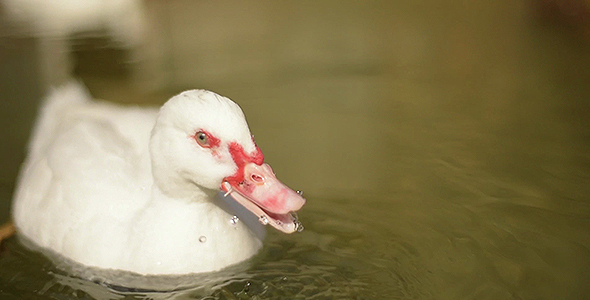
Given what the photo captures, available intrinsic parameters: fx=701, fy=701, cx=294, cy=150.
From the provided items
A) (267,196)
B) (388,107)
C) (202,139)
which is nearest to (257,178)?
(267,196)

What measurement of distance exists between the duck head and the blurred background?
39 centimetres

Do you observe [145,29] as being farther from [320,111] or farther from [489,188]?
[489,188]

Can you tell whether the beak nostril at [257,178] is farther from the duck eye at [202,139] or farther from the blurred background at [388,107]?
the blurred background at [388,107]

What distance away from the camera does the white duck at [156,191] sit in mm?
2100

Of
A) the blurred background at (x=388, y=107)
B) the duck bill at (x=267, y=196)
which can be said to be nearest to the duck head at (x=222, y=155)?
the duck bill at (x=267, y=196)

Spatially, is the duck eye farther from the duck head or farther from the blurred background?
the blurred background

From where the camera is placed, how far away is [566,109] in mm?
3836

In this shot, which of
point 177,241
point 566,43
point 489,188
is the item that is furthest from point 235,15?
point 177,241

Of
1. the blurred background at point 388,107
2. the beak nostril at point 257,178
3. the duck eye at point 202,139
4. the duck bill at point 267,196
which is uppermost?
the duck eye at point 202,139

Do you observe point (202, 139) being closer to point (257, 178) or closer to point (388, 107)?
point (257, 178)

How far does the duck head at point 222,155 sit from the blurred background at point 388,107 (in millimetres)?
390

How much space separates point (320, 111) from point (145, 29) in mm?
2584

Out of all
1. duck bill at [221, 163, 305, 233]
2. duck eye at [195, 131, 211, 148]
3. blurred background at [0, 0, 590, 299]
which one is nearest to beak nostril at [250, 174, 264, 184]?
duck bill at [221, 163, 305, 233]

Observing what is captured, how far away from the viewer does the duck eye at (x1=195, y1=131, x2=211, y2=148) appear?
2.13 meters
